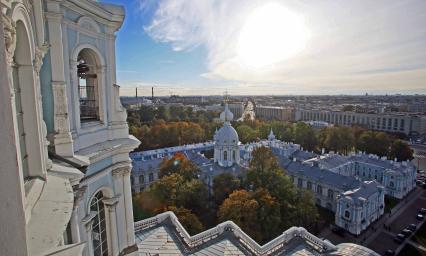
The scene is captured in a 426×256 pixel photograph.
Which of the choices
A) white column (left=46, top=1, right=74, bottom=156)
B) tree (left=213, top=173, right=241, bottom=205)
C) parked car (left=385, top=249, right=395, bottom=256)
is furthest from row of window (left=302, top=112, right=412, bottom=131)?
white column (left=46, top=1, right=74, bottom=156)

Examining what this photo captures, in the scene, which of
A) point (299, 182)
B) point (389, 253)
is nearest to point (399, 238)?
point (389, 253)

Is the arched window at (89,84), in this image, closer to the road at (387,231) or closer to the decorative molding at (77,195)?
the decorative molding at (77,195)

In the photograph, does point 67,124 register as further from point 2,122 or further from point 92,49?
point 2,122

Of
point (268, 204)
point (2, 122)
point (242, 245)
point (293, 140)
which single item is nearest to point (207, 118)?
point (293, 140)

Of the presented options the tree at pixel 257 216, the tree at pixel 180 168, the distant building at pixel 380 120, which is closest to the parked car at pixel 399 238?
the tree at pixel 257 216

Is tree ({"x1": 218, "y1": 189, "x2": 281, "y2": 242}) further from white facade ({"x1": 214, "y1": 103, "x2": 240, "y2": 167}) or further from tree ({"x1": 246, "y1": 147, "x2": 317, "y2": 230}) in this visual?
white facade ({"x1": 214, "y1": 103, "x2": 240, "y2": 167})

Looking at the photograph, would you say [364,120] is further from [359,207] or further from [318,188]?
[359,207]

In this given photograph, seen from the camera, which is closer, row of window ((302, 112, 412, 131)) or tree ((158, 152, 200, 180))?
tree ((158, 152, 200, 180))
